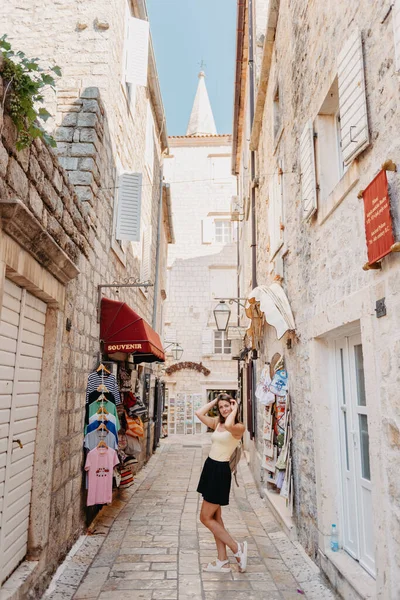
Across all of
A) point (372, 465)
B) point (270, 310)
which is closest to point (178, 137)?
point (270, 310)

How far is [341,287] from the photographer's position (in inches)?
143

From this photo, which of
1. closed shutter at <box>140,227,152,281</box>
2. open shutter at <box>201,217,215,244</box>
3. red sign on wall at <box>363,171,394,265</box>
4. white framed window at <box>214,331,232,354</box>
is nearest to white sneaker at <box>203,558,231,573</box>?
red sign on wall at <box>363,171,394,265</box>

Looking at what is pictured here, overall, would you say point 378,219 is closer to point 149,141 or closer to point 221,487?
point 221,487

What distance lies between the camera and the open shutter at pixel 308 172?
14.5ft

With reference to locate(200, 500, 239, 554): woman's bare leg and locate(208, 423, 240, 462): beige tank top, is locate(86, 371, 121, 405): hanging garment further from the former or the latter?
locate(200, 500, 239, 554): woman's bare leg

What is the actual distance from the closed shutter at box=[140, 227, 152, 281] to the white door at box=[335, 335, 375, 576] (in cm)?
655

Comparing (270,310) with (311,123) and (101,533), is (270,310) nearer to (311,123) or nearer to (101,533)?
(311,123)

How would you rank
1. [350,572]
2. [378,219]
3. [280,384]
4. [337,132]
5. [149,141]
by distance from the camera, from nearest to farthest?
[378,219]
[350,572]
[337,132]
[280,384]
[149,141]

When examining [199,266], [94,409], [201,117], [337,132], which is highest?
[201,117]

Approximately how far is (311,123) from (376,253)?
234 centimetres

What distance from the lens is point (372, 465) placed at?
2.89 m

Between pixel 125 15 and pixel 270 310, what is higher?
pixel 125 15

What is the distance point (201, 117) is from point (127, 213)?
23.1 metres

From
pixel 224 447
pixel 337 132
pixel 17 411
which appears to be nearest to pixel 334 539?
pixel 224 447
